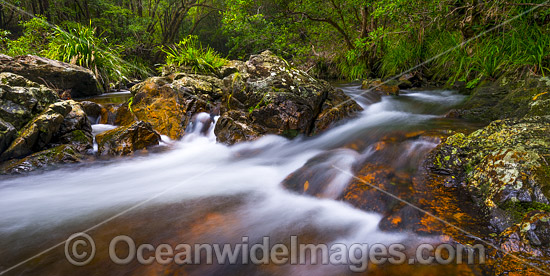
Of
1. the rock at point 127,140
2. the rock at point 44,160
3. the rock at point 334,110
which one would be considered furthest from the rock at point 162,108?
the rock at point 334,110

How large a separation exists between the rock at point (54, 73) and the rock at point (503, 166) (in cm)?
742

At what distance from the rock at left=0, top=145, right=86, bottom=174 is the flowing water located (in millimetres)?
195

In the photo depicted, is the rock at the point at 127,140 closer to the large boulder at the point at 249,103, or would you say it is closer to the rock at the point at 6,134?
the large boulder at the point at 249,103

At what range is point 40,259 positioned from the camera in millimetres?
1847

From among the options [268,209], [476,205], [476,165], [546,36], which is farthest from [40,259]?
[546,36]

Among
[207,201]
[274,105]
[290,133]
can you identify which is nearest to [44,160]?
[207,201]

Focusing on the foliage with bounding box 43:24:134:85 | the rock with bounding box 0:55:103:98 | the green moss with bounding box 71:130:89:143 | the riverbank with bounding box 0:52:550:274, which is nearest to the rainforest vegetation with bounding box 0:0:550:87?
the foliage with bounding box 43:24:134:85

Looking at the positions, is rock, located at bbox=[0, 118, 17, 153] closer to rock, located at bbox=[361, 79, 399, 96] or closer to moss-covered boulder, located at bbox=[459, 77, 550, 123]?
moss-covered boulder, located at bbox=[459, 77, 550, 123]

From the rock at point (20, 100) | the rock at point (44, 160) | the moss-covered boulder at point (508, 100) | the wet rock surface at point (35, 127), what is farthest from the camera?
the rock at point (20, 100)

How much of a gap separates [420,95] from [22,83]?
776 centimetres

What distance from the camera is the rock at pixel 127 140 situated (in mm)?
4141

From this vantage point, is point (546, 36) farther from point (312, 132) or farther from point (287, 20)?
point (287, 20)

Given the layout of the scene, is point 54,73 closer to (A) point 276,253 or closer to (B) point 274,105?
(B) point 274,105

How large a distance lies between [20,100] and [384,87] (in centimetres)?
731
